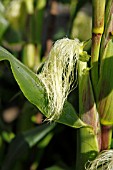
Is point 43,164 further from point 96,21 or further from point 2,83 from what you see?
point 96,21

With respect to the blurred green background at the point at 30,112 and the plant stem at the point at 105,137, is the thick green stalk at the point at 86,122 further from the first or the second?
the blurred green background at the point at 30,112

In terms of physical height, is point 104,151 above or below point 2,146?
above

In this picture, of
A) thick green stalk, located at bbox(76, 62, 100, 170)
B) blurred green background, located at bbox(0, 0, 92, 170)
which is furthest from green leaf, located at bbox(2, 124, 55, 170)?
thick green stalk, located at bbox(76, 62, 100, 170)

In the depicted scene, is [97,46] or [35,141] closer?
[97,46]

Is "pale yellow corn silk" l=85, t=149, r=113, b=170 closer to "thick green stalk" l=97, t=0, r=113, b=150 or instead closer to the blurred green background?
"thick green stalk" l=97, t=0, r=113, b=150

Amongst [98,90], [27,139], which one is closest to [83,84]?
[98,90]

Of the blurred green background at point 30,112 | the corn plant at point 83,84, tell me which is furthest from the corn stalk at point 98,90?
the blurred green background at point 30,112

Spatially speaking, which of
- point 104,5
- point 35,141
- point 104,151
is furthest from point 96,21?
point 35,141
